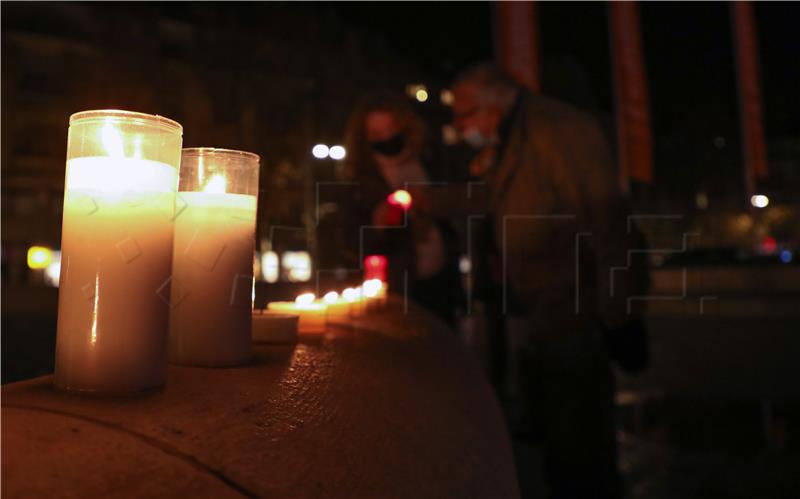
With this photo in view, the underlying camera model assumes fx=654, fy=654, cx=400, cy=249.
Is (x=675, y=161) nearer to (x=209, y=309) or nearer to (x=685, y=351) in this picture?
(x=685, y=351)

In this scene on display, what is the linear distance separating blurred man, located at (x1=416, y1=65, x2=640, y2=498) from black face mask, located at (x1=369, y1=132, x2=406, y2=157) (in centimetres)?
74

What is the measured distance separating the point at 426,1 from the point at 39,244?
16238 millimetres

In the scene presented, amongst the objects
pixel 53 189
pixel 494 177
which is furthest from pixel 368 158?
pixel 53 189

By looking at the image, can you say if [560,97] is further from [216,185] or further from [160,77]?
[160,77]

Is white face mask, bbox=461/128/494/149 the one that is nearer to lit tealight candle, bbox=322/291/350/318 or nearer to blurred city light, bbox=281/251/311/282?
blurred city light, bbox=281/251/311/282

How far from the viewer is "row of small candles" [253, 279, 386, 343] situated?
1.05 meters

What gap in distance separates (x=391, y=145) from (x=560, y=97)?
1242 mm

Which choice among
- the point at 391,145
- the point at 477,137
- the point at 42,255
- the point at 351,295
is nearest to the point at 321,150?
the point at 351,295

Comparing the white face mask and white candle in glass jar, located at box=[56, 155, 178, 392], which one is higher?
the white face mask

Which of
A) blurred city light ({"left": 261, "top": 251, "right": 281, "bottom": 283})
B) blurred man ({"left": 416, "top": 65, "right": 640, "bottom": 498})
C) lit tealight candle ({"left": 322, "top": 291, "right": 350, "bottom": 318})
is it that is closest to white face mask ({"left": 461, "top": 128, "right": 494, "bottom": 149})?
blurred man ({"left": 416, "top": 65, "right": 640, "bottom": 498})

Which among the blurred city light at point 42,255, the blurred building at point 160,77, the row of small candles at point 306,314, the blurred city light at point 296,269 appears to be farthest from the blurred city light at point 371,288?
the blurred city light at point 42,255

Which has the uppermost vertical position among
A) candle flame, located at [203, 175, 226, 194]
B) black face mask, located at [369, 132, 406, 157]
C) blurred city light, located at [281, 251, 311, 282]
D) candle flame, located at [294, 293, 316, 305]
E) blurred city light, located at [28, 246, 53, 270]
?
blurred city light, located at [28, 246, 53, 270]

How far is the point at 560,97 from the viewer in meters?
3.80

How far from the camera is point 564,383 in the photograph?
7.06ft
